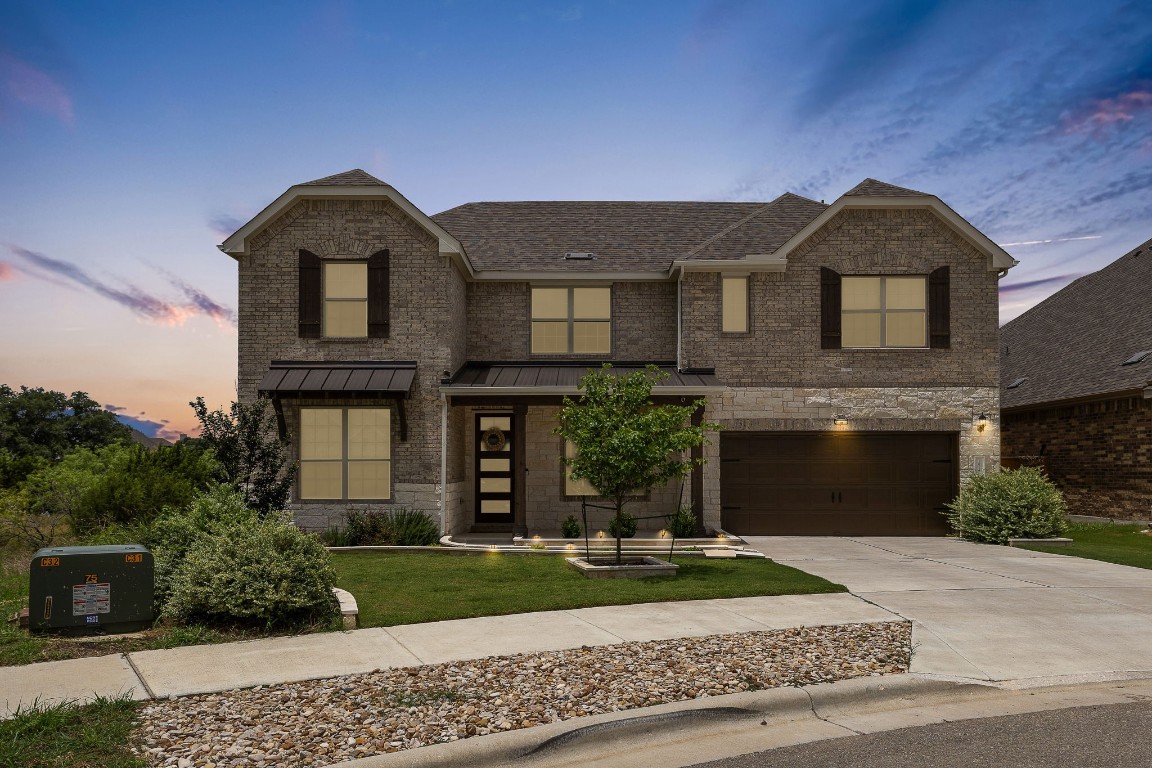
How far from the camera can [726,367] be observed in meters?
19.2

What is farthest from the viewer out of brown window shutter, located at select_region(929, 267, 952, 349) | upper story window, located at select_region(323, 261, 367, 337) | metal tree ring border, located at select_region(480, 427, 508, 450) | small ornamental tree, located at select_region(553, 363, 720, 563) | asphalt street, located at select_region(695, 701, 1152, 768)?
metal tree ring border, located at select_region(480, 427, 508, 450)

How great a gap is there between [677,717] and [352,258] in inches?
564

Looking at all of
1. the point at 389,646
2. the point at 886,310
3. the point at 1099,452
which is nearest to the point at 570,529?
the point at 886,310

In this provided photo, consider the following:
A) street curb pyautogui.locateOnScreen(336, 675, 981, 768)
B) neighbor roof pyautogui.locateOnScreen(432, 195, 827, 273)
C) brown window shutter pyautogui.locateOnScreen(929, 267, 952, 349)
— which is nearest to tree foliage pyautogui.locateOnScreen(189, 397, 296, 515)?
neighbor roof pyautogui.locateOnScreen(432, 195, 827, 273)

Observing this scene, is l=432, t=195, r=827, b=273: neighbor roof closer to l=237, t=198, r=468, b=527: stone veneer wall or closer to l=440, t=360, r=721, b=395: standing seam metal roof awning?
l=440, t=360, r=721, b=395: standing seam metal roof awning

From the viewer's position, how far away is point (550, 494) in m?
19.5

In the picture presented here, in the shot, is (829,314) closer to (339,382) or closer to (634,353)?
(634,353)

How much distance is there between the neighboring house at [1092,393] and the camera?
2086 centimetres

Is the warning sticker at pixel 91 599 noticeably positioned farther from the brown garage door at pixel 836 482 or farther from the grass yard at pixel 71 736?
the brown garage door at pixel 836 482

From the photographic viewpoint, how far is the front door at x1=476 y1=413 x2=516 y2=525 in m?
20.3

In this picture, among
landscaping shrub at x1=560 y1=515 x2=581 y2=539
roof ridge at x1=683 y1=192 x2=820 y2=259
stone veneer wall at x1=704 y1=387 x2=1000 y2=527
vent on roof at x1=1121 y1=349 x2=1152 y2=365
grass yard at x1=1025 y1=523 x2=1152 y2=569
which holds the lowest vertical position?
grass yard at x1=1025 y1=523 x2=1152 y2=569

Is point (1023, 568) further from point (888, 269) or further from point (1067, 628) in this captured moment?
point (888, 269)

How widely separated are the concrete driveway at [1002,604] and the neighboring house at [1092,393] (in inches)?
264

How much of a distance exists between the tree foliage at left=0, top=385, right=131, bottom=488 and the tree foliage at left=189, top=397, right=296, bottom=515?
20140mm
